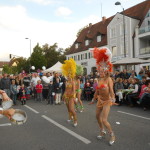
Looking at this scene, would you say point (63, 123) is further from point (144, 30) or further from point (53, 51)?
point (53, 51)

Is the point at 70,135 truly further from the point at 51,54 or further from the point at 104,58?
the point at 51,54

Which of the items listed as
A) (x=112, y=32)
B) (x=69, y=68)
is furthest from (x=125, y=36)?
(x=69, y=68)

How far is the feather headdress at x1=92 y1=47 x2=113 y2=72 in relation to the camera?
5471 mm

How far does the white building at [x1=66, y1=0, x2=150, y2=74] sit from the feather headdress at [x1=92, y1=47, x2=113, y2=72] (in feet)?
67.4

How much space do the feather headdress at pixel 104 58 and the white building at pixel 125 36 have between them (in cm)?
2055

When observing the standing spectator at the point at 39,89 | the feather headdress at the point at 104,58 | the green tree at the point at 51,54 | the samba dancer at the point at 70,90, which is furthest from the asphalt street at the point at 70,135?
the green tree at the point at 51,54

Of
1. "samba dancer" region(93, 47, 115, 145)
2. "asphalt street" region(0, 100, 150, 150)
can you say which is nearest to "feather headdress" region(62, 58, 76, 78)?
"asphalt street" region(0, 100, 150, 150)

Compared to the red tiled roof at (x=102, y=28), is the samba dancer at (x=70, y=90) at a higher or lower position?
lower

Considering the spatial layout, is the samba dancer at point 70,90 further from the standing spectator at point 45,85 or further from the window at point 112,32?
the window at point 112,32

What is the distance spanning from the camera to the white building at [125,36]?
30719mm

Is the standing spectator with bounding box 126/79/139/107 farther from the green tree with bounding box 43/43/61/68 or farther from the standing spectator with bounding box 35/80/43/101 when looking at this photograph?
the green tree with bounding box 43/43/61/68

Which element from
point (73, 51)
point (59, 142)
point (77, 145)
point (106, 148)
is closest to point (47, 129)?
point (59, 142)

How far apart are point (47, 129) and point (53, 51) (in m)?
56.9

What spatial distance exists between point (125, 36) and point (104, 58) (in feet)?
94.4
